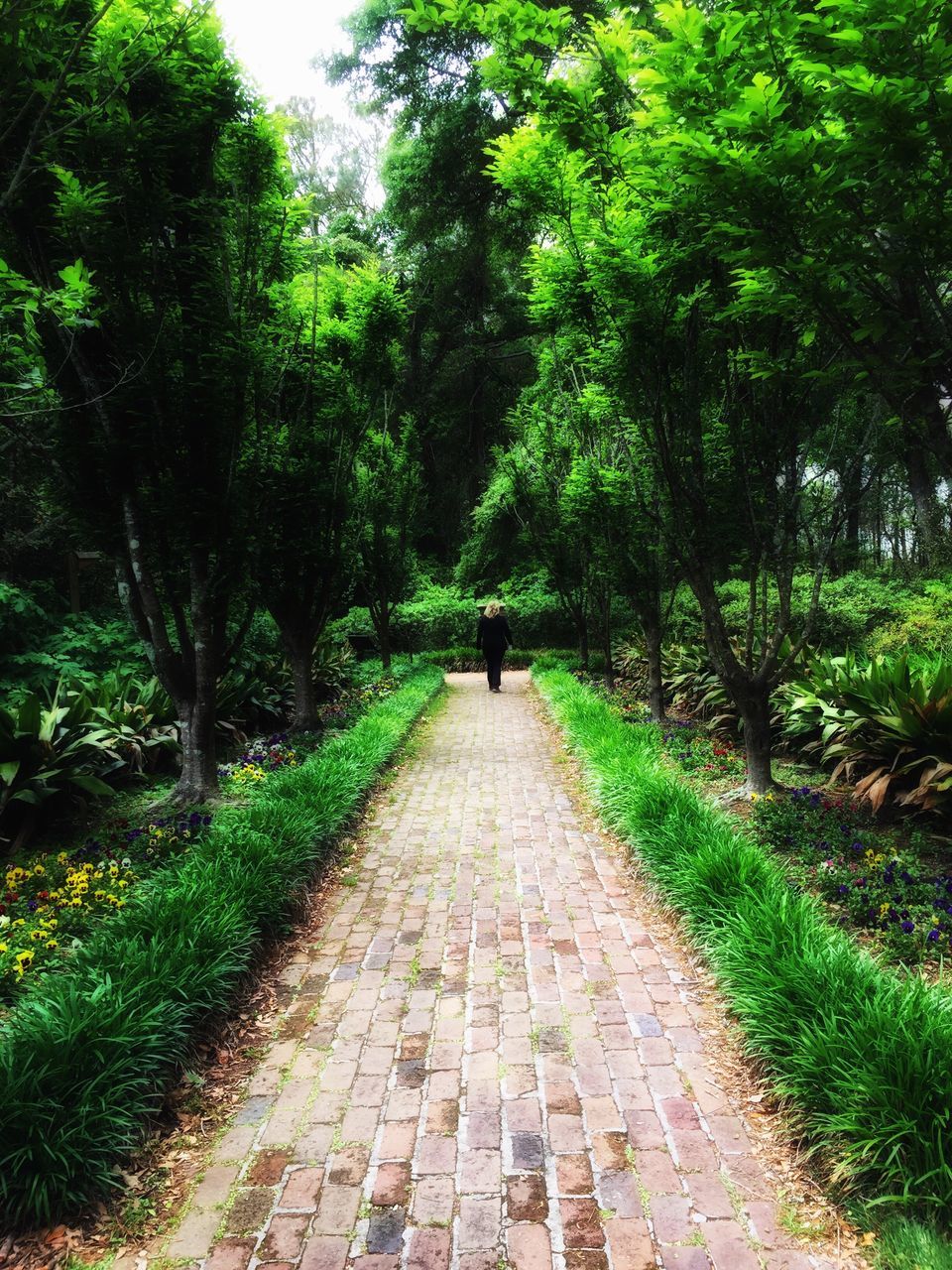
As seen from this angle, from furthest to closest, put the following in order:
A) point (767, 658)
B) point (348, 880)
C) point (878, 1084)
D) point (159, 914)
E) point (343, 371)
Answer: point (343, 371)
point (767, 658)
point (348, 880)
point (159, 914)
point (878, 1084)

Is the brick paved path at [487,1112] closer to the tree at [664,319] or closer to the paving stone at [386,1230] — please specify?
the paving stone at [386,1230]

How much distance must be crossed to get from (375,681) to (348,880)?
26.9 ft

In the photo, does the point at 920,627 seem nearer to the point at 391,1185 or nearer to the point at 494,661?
the point at 494,661

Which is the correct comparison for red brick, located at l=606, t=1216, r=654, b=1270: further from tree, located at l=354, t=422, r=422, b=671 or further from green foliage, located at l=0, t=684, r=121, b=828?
tree, located at l=354, t=422, r=422, b=671

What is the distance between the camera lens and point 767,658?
16.9ft

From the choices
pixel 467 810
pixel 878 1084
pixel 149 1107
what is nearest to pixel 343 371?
pixel 467 810

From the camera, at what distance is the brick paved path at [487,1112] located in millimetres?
1846

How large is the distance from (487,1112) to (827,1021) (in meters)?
1.15

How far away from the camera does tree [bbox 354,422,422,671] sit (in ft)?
38.1

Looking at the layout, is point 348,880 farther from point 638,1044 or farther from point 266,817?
point 638,1044

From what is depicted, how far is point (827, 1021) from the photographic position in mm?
2229

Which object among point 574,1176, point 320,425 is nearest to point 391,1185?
point 574,1176

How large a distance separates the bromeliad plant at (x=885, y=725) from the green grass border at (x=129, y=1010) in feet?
12.4

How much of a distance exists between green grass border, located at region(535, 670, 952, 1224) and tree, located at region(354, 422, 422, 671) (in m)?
8.49
